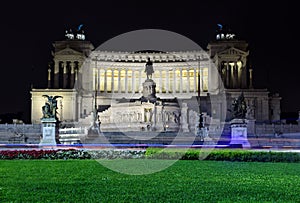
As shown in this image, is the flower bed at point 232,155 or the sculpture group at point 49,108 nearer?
the flower bed at point 232,155

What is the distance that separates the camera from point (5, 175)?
22266mm

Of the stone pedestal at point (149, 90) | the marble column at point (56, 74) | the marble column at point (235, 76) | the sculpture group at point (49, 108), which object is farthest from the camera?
the marble column at point (235, 76)

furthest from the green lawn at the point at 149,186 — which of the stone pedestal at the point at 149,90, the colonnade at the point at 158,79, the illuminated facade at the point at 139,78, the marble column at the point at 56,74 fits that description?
the colonnade at the point at 158,79

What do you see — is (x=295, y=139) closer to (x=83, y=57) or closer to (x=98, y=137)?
(x=98, y=137)

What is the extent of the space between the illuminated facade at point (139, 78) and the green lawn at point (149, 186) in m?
65.1

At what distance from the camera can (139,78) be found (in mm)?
122125

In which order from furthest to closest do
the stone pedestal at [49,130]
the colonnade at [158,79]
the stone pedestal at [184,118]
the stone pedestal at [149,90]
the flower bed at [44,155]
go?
the colonnade at [158,79] → the stone pedestal at [149,90] → the stone pedestal at [184,118] → the stone pedestal at [49,130] → the flower bed at [44,155]

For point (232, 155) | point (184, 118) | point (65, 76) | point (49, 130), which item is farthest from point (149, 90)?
point (232, 155)

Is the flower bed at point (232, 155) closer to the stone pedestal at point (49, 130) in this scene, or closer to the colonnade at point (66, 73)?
the stone pedestal at point (49, 130)

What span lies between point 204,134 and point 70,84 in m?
58.4

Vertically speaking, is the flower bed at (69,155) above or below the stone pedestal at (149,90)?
below

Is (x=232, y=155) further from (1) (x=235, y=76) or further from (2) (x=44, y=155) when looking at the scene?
(1) (x=235, y=76)

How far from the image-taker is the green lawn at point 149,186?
15.9 meters

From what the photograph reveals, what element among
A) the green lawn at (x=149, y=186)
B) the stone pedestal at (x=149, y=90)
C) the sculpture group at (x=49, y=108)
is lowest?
the green lawn at (x=149, y=186)
